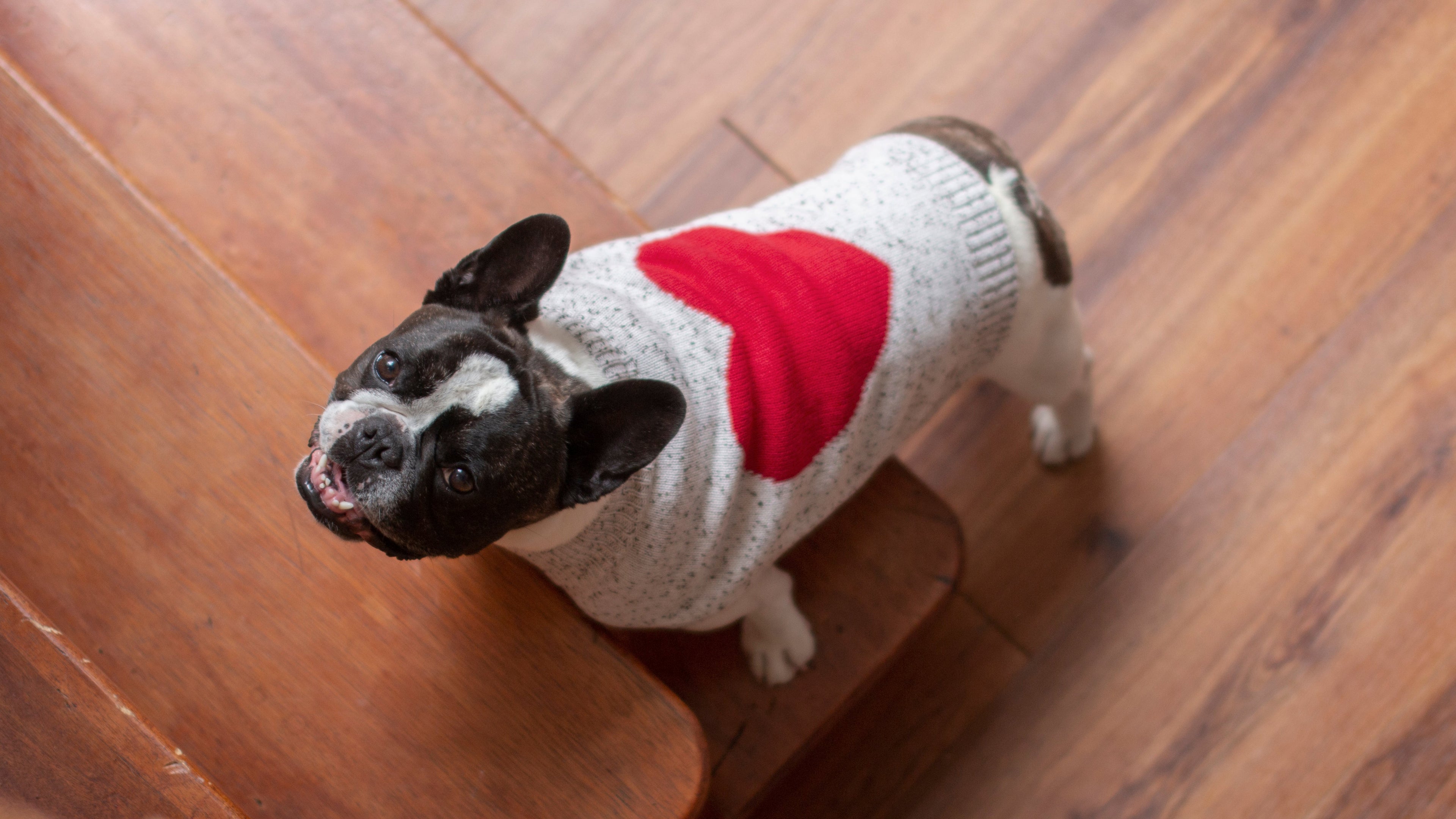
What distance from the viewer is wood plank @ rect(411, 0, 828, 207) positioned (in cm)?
253

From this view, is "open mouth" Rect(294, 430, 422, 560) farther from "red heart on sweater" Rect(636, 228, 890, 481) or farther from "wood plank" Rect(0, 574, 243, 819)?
"red heart on sweater" Rect(636, 228, 890, 481)

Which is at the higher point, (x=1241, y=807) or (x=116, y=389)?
(x=1241, y=807)

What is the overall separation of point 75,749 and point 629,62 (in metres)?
2.01

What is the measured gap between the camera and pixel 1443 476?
232cm

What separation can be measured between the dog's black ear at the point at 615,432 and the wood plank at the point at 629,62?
132 cm

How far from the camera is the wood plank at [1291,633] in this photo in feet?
7.26

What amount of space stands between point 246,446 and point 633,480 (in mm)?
598

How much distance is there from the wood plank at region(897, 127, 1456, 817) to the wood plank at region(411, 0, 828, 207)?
1593mm

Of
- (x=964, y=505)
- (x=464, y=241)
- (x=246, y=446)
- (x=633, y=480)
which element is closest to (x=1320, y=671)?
(x=964, y=505)

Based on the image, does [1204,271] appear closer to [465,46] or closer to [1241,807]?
[1241,807]

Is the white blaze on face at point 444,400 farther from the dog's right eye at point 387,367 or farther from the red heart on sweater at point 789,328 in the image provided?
the red heart on sweater at point 789,328

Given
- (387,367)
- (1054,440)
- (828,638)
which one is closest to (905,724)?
(828,638)

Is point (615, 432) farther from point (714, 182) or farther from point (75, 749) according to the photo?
point (714, 182)

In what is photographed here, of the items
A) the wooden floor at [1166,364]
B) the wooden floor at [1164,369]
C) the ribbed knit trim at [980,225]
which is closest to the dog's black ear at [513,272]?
the ribbed knit trim at [980,225]
